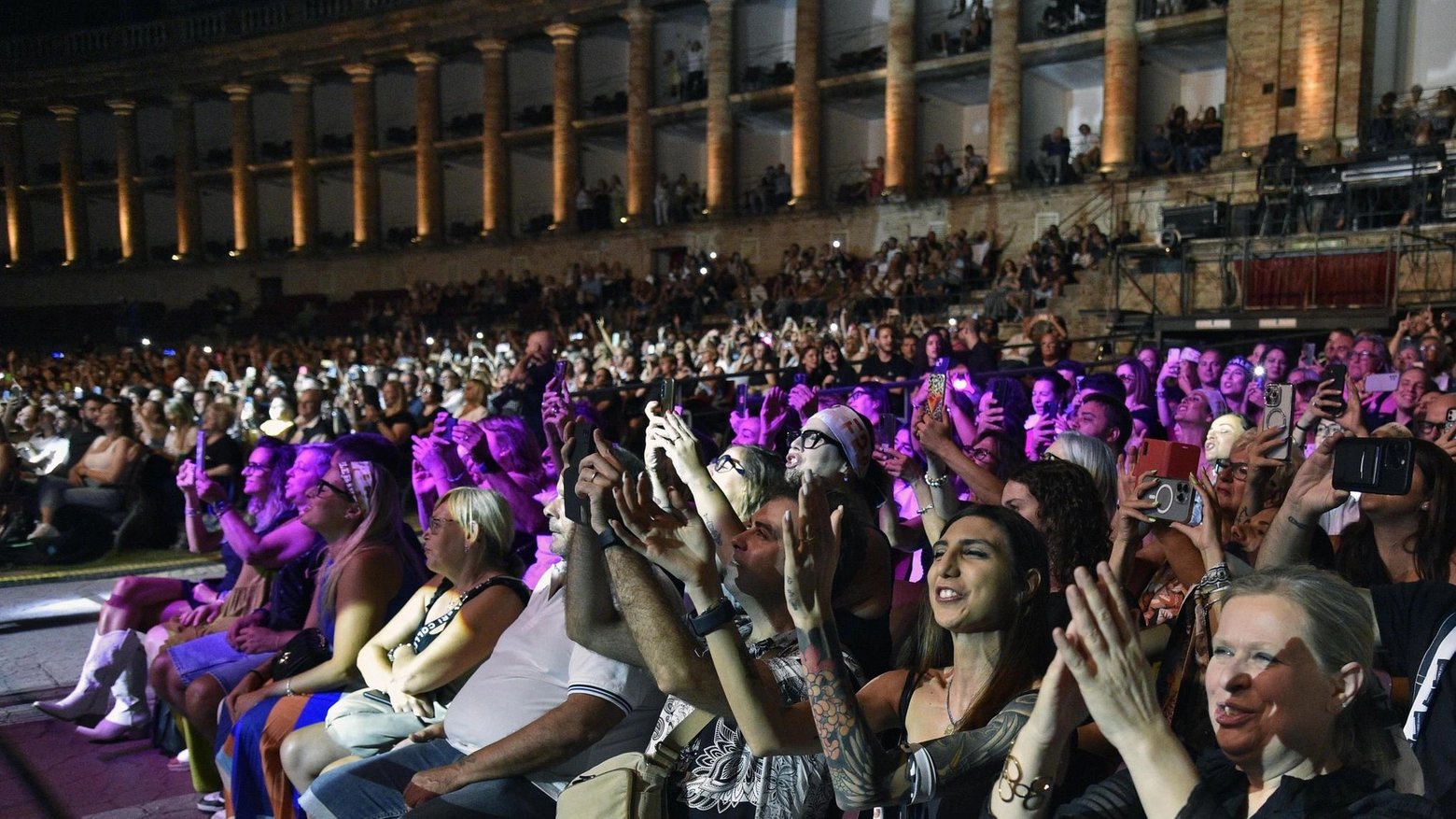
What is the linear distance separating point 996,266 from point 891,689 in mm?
21009

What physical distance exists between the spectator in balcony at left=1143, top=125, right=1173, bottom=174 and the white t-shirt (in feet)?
68.3

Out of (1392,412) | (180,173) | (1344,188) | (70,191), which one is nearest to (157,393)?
(1392,412)

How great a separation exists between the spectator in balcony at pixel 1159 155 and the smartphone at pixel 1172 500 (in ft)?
68.6

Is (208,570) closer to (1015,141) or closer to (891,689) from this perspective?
(891,689)

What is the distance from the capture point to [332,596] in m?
4.49

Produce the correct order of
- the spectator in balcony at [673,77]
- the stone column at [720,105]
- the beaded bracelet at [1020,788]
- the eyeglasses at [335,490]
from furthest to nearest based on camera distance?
1. the spectator in balcony at [673,77]
2. the stone column at [720,105]
3. the eyeglasses at [335,490]
4. the beaded bracelet at [1020,788]

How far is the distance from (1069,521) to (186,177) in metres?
40.9

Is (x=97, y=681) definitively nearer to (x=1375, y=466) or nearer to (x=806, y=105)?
(x=1375, y=466)

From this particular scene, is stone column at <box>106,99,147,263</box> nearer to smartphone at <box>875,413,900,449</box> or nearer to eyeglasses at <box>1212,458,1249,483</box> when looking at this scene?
smartphone at <box>875,413,900,449</box>

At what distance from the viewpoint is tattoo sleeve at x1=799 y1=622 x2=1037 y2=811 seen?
2.28 meters

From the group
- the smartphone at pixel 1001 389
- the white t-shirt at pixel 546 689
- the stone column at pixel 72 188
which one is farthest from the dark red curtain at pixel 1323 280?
the stone column at pixel 72 188

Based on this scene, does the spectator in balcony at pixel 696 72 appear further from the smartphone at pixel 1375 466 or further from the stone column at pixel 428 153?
the smartphone at pixel 1375 466

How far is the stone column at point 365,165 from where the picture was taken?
3569 centimetres

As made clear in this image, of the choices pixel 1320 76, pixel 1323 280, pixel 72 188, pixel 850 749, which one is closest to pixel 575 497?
pixel 850 749
